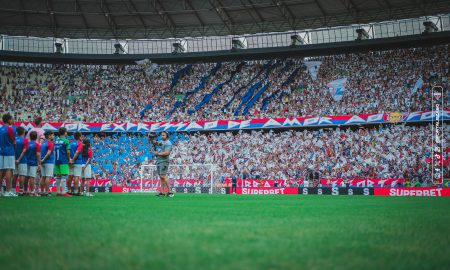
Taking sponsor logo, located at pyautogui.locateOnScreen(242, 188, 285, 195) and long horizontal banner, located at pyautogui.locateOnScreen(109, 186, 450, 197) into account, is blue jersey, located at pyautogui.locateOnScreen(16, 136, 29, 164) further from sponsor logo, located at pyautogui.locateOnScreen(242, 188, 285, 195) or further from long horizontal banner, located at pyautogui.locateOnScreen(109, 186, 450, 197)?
sponsor logo, located at pyautogui.locateOnScreen(242, 188, 285, 195)

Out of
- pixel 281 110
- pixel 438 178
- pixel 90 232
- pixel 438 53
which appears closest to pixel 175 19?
pixel 281 110

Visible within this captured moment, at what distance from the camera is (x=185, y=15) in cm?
5184

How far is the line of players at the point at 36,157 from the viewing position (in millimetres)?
15555

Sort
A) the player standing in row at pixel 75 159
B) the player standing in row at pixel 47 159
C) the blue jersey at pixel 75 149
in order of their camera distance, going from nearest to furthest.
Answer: the player standing in row at pixel 47 159, the player standing in row at pixel 75 159, the blue jersey at pixel 75 149

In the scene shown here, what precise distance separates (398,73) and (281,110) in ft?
36.2

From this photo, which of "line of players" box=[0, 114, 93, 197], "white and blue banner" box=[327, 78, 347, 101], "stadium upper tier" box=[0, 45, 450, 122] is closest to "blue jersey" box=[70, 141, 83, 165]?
"line of players" box=[0, 114, 93, 197]

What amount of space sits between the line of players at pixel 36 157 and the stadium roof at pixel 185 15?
3273 centimetres

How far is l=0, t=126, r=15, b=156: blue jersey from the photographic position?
15.5 meters

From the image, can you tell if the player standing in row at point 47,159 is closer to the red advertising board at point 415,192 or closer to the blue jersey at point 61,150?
the blue jersey at point 61,150

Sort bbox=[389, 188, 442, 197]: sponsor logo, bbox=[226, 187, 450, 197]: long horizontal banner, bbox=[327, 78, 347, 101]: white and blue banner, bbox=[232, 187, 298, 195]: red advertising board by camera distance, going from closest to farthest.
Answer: bbox=[389, 188, 442, 197]: sponsor logo → bbox=[226, 187, 450, 197]: long horizontal banner → bbox=[232, 187, 298, 195]: red advertising board → bbox=[327, 78, 347, 101]: white and blue banner

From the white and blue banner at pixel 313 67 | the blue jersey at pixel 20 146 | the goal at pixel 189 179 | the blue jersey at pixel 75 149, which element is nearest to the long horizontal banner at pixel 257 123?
the white and blue banner at pixel 313 67

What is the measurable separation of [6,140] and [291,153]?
1161 inches

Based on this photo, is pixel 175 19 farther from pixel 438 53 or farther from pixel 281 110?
pixel 438 53

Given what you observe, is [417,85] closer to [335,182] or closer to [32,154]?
[335,182]
